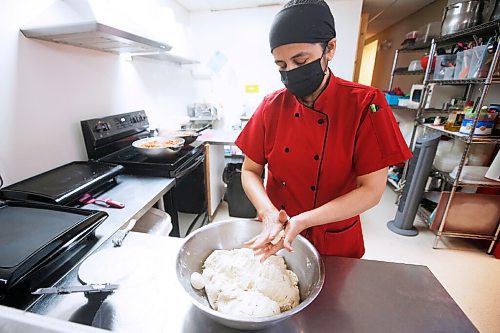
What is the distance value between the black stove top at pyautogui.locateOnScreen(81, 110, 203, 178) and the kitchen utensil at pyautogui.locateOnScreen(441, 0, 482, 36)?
273 centimetres

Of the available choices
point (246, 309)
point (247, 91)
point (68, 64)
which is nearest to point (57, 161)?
point (68, 64)

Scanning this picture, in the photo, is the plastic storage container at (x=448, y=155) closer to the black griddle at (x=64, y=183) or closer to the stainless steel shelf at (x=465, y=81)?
the stainless steel shelf at (x=465, y=81)

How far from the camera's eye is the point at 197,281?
0.66 meters

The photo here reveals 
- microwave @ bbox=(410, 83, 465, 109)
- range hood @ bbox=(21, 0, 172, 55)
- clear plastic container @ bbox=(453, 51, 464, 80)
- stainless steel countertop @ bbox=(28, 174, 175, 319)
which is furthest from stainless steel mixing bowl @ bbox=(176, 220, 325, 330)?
microwave @ bbox=(410, 83, 465, 109)

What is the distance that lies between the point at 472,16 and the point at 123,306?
3287 millimetres

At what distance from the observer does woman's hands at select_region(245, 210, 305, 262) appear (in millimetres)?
648

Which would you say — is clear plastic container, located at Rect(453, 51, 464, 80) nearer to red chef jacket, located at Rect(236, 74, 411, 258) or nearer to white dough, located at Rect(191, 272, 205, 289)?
red chef jacket, located at Rect(236, 74, 411, 258)

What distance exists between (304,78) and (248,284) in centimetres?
71

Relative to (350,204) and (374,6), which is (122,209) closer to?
(350,204)

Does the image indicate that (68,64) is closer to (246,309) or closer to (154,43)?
(154,43)

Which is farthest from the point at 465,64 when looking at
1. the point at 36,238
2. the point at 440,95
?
the point at 36,238

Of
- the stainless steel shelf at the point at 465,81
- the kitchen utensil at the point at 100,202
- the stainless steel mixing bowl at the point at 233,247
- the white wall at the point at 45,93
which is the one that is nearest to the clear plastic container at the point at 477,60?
the stainless steel shelf at the point at 465,81

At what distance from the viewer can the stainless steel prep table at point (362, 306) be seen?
1.92 ft

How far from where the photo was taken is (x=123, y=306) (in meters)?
0.63
